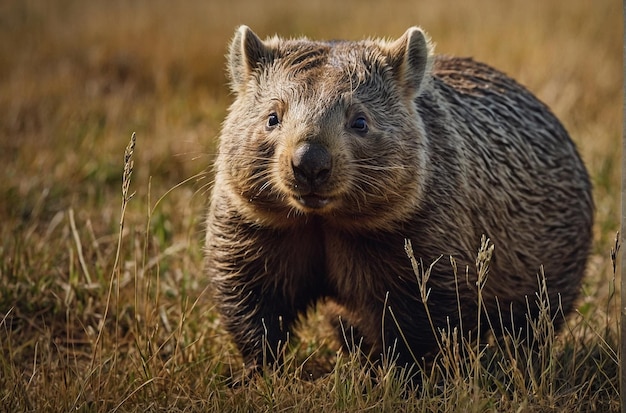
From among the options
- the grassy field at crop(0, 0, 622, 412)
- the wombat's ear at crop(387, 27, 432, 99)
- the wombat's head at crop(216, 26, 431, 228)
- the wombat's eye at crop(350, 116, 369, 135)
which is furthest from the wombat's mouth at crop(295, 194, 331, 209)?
the wombat's ear at crop(387, 27, 432, 99)

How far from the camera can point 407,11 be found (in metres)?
13.5

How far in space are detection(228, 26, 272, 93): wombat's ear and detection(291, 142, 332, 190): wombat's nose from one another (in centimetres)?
100

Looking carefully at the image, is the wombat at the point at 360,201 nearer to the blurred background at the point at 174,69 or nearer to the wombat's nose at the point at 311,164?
the wombat's nose at the point at 311,164

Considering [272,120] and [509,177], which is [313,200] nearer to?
[272,120]

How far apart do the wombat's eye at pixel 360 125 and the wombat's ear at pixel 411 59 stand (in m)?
0.49

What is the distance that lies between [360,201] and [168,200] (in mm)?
3508

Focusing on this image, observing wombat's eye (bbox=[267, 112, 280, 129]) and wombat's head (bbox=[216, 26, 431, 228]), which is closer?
wombat's head (bbox=[216, 26, 431, 228])

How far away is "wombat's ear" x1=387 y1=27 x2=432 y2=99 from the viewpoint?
5066 mm

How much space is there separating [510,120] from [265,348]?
7.22 ft

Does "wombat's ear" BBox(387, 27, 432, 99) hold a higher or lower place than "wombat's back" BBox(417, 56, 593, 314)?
higher

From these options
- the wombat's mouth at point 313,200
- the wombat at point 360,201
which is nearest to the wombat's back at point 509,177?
the wombat at point 360,201

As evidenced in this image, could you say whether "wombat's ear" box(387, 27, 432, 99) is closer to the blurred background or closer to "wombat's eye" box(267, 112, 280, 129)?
"wombat's eye" box(267, 112, 280, 129)

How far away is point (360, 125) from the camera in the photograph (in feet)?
15.3

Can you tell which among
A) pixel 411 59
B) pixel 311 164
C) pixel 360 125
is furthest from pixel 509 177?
pixel 311 164
